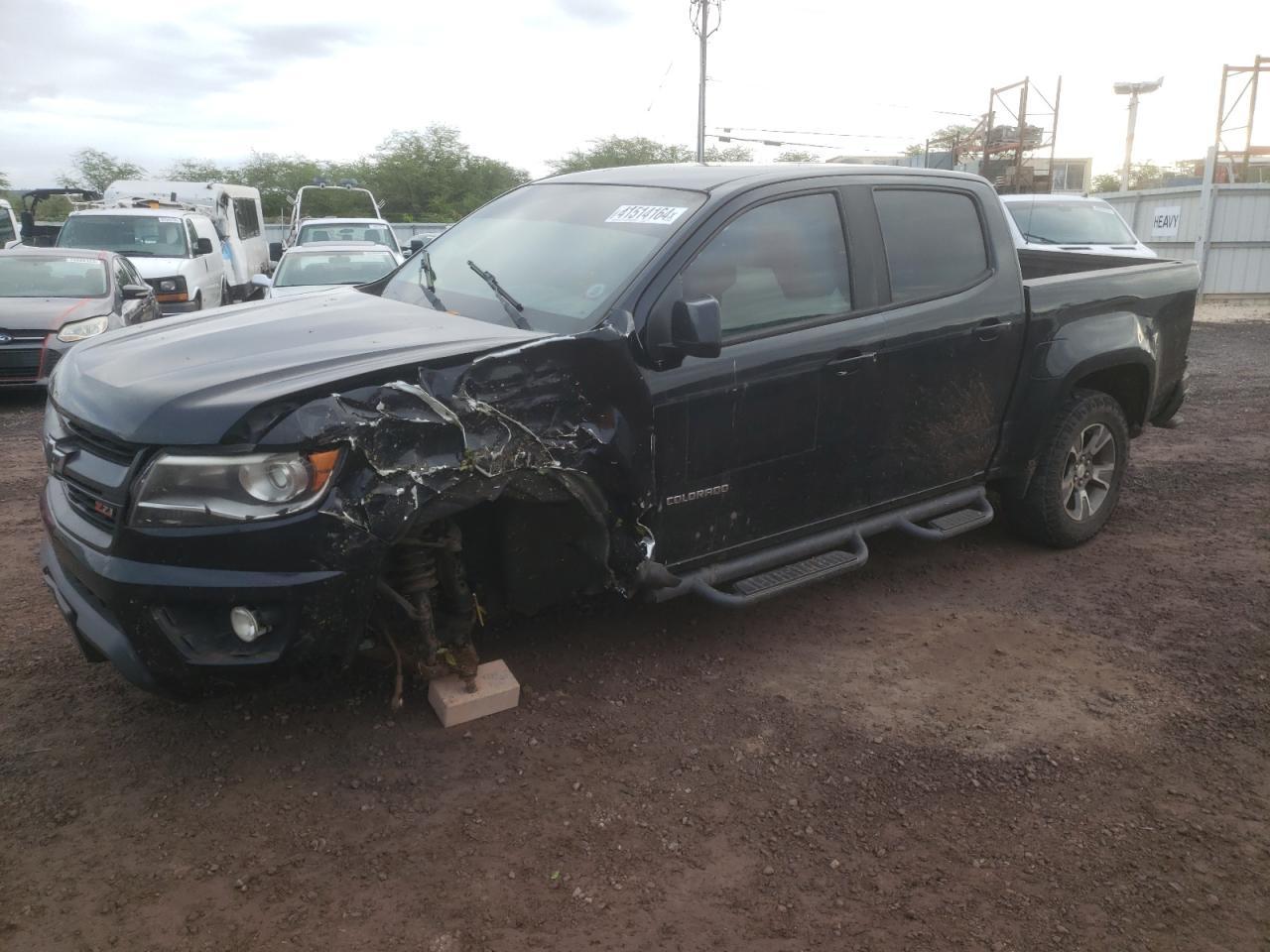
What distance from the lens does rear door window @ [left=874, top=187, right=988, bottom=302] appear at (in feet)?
13.5

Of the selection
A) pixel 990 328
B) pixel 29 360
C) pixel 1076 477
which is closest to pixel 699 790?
pixel 990 328

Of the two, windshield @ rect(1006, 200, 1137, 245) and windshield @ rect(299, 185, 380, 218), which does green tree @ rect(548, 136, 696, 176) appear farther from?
windshield @ rect(1006, 200, 1137, 245)

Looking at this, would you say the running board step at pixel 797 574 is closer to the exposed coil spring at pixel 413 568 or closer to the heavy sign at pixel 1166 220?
the exposed coil spring at pixel 413 568

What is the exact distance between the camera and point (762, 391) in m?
3.58

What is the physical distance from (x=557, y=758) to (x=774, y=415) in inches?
56.6

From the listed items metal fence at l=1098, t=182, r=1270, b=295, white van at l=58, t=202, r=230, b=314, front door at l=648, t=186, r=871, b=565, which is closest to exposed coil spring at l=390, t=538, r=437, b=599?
front door at l=648, t=186, r=871, b=565

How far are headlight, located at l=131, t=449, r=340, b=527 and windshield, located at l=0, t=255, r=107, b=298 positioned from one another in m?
7.83

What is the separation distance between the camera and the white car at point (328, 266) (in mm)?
11000

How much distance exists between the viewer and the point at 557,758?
316 cm

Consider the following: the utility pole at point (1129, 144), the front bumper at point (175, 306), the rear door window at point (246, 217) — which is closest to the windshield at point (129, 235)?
the front bumper at point (175, 306)

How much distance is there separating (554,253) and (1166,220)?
17.8 metres

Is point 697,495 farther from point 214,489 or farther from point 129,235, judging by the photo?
point 129,235

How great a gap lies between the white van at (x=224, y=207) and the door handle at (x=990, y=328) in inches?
528

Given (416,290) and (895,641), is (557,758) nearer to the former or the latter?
(895,641)
